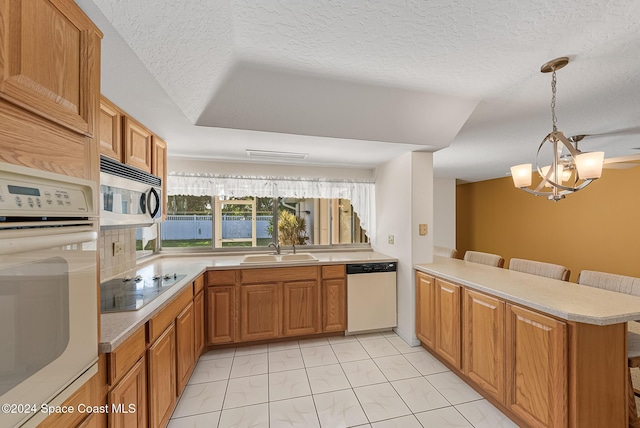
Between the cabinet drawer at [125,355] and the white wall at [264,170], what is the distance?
213cm

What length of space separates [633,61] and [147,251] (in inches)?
163

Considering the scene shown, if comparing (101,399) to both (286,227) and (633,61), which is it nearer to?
(286,227)

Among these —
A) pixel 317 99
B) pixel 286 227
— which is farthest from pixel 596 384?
pixel 286 227

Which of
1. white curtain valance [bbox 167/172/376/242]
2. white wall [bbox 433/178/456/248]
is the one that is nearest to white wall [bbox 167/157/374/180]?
white curtain valance [bbox 167/172/376/242]

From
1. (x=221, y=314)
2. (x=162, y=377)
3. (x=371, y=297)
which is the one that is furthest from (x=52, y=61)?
(x=371, y=297)

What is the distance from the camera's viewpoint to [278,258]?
3061 mm

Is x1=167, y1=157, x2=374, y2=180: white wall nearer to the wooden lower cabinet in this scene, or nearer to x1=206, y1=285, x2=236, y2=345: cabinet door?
x1=206, y1=285, x2=236, y2=345: cabinet door

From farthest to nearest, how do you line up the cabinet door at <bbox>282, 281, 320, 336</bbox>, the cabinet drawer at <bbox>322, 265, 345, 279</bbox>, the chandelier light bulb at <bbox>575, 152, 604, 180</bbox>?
the cabinet drawer at <bbox>322, 265, 345, 279</bbox>
the cabinet door at <bbox>282, 281, 320, 336</bbox>
the chandelier light bulb at <bbox>575, 152, 604, 180</bbox>

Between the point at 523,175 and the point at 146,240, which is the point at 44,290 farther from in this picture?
the point at 523,175

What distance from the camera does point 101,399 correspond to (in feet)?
3.22

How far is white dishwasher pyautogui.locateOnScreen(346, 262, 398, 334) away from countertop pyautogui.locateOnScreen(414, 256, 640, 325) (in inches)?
26.7

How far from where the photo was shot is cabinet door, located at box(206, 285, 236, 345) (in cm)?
251

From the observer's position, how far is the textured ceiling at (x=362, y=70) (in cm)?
112

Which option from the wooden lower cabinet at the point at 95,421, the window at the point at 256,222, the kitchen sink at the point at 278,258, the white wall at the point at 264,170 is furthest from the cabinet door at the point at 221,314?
the wooden lower cabinet at the point at 95,421
